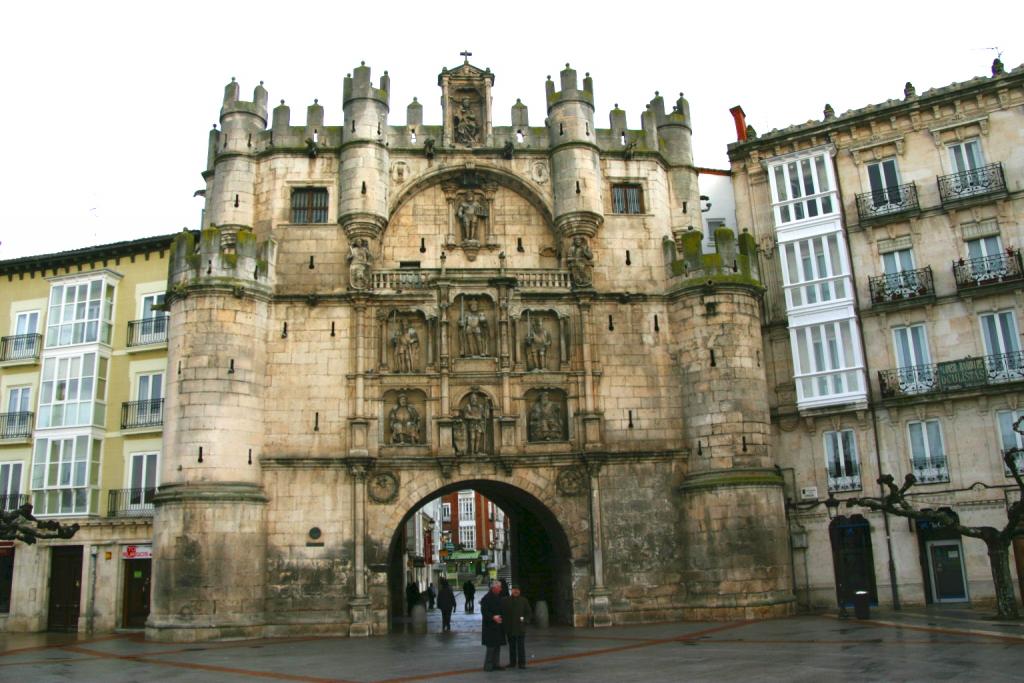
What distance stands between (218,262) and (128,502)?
963 centimetres

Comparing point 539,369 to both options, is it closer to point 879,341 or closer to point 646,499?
point 646,499

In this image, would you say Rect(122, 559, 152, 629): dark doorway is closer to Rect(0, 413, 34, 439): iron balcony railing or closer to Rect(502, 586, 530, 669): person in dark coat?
Rect(0, 413, 34, 439): iron balcony railing

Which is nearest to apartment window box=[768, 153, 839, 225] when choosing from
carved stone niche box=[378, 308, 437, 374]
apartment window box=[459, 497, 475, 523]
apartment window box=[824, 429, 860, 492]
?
apartment window box=[824, 429, 860, 492]

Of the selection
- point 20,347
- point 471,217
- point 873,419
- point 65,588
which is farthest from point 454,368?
point 20,347

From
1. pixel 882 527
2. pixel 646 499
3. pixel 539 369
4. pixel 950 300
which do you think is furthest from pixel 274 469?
pixel 950 300

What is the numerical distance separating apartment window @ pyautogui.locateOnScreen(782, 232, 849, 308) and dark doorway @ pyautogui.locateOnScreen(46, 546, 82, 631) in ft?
84.4

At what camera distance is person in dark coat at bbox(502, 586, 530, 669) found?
16.9 meters

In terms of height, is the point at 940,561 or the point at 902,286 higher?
the point at 902,286

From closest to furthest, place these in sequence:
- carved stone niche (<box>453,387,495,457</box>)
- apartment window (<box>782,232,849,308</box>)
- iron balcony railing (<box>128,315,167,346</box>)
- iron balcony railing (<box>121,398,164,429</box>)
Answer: carved stone niche (<box>453,387,495,457</box>)
apartment window (<box>782,232,849,308</box>)
iron balcony railing (<box>121,398,164,429</box>)
iron balcony railing (<box>128,315,167,346</box>)

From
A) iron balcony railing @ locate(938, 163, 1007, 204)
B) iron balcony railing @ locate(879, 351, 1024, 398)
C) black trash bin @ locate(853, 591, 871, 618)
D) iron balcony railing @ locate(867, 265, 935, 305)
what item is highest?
iron balcony railing @ locate(938, 163, 1007, 204)

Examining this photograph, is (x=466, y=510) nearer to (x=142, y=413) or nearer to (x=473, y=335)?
(x=142, y=413)

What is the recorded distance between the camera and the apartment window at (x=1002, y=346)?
26.9 meters

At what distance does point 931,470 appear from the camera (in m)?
27.7

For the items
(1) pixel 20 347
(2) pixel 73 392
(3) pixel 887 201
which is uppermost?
(3) pixel 887 201
